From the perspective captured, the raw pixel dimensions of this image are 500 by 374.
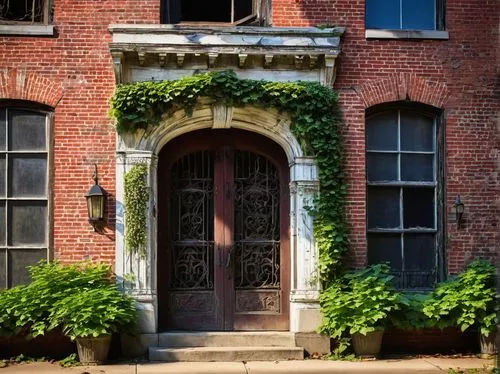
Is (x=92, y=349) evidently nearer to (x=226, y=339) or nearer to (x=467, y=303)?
(x=226, y=339)

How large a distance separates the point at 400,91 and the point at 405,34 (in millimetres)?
853

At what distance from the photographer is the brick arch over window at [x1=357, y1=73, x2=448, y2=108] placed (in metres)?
10.8

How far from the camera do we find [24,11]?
35.2ft

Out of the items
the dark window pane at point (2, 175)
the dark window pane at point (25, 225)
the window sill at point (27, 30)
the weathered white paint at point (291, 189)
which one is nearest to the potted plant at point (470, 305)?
the weathered white paint at point (291, 189)

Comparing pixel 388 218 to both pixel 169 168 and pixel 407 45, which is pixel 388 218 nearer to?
pixel 407 45

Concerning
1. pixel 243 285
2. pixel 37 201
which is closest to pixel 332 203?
pixel 243 285

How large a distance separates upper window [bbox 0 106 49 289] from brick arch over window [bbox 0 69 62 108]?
0.76 feet

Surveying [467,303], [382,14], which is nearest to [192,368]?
[467,303]

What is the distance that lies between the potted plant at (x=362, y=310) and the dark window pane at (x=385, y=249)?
64cm

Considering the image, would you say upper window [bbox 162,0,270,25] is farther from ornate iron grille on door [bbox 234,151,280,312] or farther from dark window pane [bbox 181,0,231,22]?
ornate iron grille on door [bbox 234,151,280,312]

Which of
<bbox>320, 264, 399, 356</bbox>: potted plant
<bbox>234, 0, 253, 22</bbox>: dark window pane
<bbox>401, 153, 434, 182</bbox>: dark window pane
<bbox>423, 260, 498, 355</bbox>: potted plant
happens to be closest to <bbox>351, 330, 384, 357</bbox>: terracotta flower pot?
<bbox>320, 264, 399, 356</bbox>: potted plant

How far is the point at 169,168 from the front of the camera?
10820 mm

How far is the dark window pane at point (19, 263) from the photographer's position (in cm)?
Answer: 1041

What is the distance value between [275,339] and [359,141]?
3.04 meters
